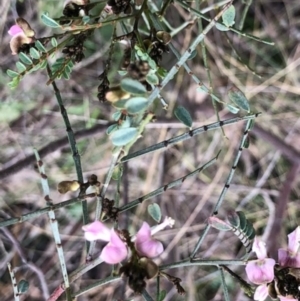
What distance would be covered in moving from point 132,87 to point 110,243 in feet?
0.34

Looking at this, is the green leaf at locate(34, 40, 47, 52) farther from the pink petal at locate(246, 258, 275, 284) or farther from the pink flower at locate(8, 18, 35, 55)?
the pink petal at locate(246, 258, 275, 284)

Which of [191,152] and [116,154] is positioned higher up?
[116,154]

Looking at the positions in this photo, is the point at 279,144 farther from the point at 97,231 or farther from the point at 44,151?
the point at 97,231

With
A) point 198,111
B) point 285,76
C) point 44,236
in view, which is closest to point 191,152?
point 198,111

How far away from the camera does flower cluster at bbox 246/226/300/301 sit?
356 mm

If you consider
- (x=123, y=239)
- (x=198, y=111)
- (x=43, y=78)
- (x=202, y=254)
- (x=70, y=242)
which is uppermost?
(x=123, y=239)

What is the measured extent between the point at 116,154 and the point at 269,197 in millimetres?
802

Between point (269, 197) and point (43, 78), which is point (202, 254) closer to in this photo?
point (269, 197)

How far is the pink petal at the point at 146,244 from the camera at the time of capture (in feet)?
1.11

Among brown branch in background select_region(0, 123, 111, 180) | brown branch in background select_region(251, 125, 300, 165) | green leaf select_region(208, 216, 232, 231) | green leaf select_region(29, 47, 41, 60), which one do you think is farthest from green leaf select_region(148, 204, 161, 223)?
brown branch in background select_region(251, 125, 300, 165)

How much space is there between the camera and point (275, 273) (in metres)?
0.37

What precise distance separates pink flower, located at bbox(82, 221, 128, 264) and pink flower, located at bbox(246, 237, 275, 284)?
10cm

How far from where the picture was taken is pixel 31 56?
41cm

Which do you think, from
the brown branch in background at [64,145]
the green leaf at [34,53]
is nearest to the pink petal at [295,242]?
the green leaf at [34,53]
